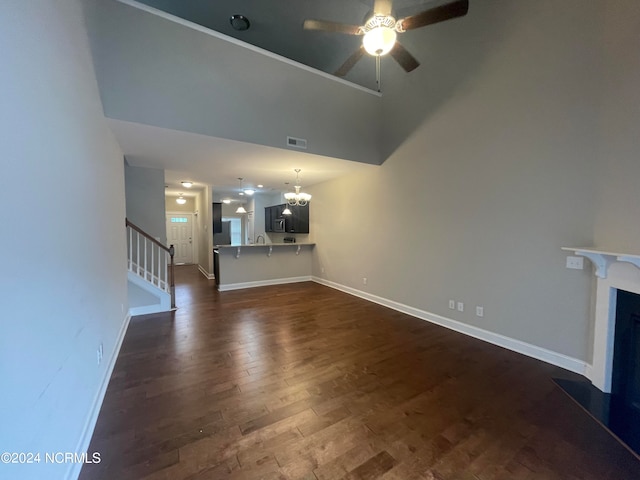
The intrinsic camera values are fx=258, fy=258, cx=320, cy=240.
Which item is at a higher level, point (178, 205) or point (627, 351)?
point (178, 205)

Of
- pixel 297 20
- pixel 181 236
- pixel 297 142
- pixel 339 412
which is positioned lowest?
pixel 339 412

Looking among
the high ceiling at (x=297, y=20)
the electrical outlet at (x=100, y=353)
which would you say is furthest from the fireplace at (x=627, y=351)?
the electrical outlet at (x=100, y=353)

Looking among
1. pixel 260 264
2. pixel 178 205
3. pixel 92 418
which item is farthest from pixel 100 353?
pixel 178 205

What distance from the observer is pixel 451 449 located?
1682 mm

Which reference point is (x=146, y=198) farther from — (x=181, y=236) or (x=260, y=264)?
(x=181, y=236)

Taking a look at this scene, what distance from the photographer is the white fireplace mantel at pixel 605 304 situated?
216 cm

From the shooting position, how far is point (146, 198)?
502cm

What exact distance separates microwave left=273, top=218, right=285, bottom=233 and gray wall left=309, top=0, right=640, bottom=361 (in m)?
4.64

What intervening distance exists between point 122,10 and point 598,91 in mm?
4762

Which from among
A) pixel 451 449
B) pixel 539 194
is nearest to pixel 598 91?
pixel 539 194

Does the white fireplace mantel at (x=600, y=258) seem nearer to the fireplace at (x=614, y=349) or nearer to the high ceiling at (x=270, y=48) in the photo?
the fireplace at (x=614, y=349)

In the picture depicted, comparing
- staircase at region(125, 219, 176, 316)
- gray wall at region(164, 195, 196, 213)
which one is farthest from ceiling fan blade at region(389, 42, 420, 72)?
gray wall at region(164, 195, 196, 213)

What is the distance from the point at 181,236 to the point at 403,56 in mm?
10091

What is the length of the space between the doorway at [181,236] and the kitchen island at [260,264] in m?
4.68
